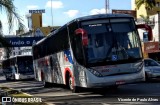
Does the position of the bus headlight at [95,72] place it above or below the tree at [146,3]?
below

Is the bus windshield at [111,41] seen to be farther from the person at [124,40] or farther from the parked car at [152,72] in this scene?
the parked car at [152,72]

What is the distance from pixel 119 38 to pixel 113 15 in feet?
4.00

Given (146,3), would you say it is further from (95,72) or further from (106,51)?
(95,72)

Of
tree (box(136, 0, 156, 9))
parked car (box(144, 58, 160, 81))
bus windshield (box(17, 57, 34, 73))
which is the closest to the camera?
parked car (box(144, 58, 160, 81))

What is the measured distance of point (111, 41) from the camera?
55.8 feet

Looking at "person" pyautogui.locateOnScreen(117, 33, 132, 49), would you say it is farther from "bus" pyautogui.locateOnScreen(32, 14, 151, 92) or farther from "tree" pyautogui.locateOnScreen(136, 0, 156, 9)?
"tree" pyautogui.locateOnScreen(136, 0, 156, 9)

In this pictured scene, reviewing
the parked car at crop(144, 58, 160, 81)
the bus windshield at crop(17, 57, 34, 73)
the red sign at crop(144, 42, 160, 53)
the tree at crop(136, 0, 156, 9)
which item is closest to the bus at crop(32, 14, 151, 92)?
the parked car at crop(144, 58, 160, 81)

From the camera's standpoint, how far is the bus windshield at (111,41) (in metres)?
17.0

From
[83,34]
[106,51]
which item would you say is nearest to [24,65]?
[106,51]

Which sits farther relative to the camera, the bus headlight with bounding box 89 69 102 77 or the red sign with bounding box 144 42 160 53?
the red sign with bounding box 144 42 160 53

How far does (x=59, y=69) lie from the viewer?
22.2m

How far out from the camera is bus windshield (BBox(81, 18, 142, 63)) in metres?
17.0

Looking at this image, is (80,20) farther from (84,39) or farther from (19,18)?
(19,18)

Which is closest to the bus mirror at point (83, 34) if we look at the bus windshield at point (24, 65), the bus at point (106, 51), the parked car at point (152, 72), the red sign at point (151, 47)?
the bus at point (106, 51)
